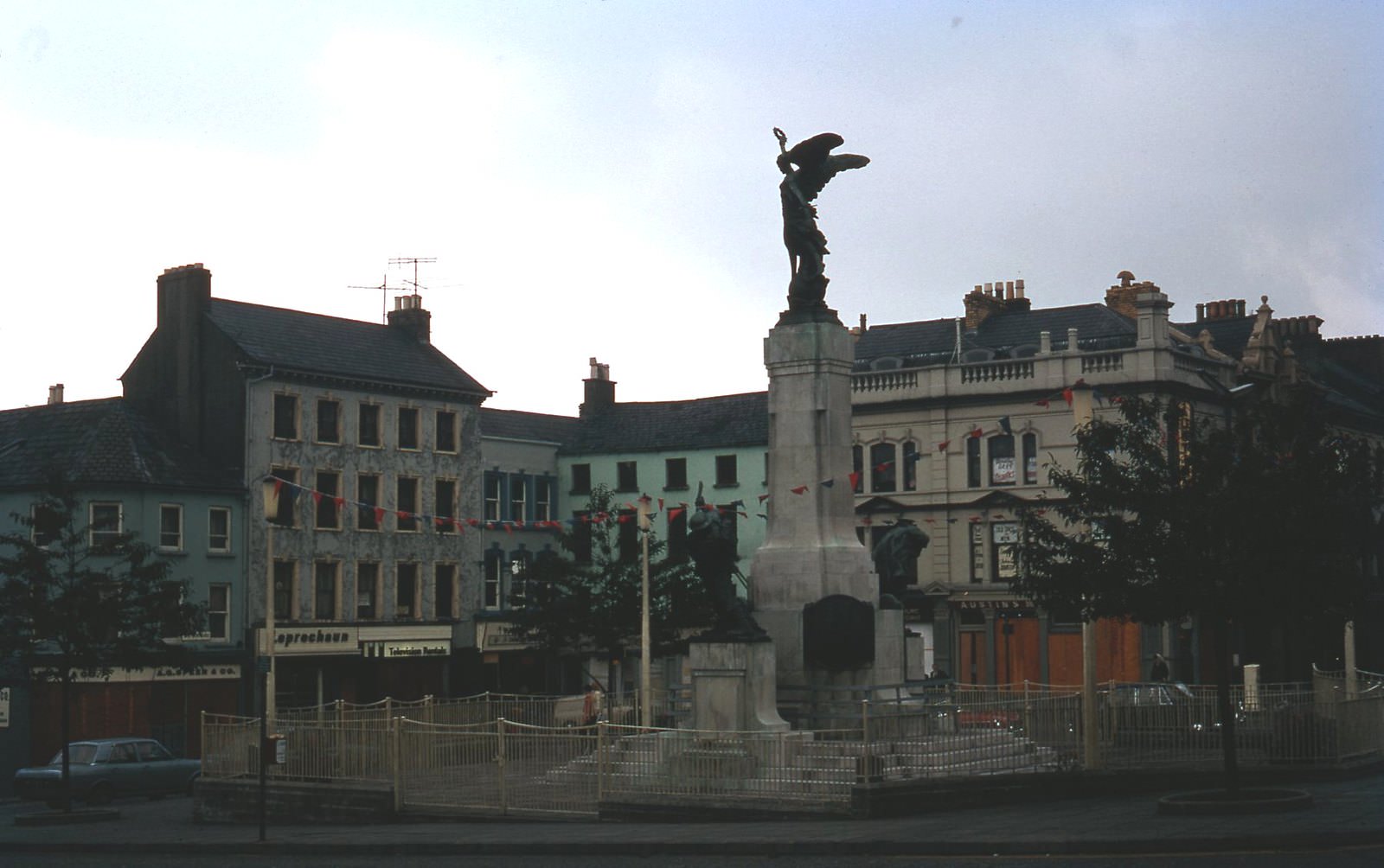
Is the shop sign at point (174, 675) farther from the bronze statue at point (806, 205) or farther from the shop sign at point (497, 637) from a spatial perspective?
the bronze statue at point (806, 205)

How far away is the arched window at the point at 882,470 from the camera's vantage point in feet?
210

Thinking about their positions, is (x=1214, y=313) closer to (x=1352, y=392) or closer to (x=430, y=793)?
(x=1352, y=392)

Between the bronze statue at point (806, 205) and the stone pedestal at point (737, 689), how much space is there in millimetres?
6025

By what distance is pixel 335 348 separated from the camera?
62.3 meters

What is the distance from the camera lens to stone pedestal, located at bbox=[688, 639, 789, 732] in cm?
2645

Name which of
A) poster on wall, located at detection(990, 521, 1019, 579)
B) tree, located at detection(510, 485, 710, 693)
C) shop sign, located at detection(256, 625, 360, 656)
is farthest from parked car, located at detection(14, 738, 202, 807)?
poster on wall, located at detection(990, 521, 1019, 579)

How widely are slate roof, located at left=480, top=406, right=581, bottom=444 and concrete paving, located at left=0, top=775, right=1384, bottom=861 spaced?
43.5 metres

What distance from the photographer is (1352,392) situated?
77.2 m

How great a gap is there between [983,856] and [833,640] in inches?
342

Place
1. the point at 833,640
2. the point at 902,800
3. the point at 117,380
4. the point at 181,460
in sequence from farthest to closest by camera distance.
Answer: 1. the point at 117,380
2. the point at 181,460
3. the point at 833,640
4. the point at 902,800

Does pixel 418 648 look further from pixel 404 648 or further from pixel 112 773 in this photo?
pixel 112 773

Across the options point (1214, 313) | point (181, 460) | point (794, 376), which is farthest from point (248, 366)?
point (1214, 313)

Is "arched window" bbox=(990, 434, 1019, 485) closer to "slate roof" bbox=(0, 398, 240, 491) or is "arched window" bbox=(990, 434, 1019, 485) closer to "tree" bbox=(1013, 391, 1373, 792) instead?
"slate roof" bbox=(0, 398, 240, 491)

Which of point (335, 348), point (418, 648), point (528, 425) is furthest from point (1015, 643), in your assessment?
point (335, 348)
